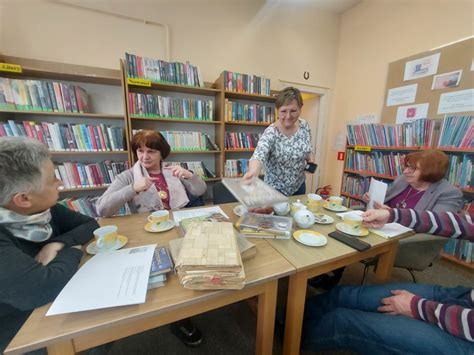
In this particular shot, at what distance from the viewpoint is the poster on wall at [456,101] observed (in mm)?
1998

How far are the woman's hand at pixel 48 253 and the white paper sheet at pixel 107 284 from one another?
0.11 metres

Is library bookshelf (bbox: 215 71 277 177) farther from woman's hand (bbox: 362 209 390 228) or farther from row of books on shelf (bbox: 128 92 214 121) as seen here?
woman's hand (bbox: 362 209 390 228)

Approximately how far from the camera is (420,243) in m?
1.18

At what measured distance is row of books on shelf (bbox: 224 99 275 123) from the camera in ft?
8.39

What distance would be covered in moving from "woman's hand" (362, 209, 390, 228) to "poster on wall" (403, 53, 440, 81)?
2.39m

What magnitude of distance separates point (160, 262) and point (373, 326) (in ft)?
2.81

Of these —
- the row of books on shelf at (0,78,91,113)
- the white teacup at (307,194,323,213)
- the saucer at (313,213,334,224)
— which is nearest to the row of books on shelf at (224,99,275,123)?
the row of books on shelf at (0,78,91,113)

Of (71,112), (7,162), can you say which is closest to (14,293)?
(7,162)

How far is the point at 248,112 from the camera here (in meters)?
2.70

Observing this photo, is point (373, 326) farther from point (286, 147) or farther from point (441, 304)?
point (286, 147)

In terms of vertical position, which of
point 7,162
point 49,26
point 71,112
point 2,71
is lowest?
point 7,162

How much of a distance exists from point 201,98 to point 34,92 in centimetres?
164

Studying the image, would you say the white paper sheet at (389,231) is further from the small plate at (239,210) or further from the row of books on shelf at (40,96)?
the row of books on shelf at (40,96)

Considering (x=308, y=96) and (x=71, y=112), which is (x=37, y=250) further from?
(x=308, y=96)
